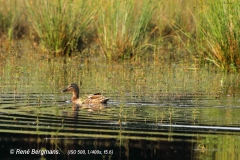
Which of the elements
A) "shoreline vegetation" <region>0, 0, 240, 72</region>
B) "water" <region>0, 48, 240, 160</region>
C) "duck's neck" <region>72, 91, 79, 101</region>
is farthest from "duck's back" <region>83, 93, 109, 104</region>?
"shoreline vegetation" <region>0, 0, 240, 72</region>

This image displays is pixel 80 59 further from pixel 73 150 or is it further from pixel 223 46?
pixel 73 150

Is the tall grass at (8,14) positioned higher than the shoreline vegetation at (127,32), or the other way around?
the tall grass at (8,14)

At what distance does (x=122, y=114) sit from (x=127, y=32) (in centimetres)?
867

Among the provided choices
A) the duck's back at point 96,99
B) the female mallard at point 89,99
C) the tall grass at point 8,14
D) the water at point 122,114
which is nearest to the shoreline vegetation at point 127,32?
the water at point 122,114

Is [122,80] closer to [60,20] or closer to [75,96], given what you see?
[75,96]

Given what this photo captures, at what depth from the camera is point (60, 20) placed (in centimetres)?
2017

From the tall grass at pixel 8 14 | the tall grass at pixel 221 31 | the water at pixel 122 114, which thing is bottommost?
the water at pixel 122 114

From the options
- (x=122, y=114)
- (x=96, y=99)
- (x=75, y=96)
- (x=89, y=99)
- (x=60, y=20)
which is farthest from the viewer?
(x=60, y=20)

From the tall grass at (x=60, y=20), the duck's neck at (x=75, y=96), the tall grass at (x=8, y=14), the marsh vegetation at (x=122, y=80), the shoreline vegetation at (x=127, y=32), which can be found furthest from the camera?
the tall grass at (x=8, y=14)

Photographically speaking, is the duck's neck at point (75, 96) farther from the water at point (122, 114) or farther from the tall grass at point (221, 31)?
the tall grass at point (221, 31)

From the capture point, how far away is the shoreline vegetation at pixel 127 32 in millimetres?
17344

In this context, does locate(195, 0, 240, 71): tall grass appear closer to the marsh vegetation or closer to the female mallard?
the marsh vegetation

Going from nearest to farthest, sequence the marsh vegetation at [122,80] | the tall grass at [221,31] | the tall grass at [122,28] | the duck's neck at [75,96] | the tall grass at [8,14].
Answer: the marsh vegetation at [122,80]
the duck's neck at [75,96]
the tall grass at [221,31]
the tall grass at [122,28]
the tall grass at [8,14]

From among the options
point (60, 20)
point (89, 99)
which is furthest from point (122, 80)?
point (60, 20)
